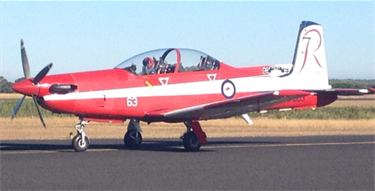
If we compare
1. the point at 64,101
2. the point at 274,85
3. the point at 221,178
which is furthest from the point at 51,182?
the point at 274,85

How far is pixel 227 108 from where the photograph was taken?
635 inches

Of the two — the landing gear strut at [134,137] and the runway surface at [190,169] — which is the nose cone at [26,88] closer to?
the runway surface at [190,169]

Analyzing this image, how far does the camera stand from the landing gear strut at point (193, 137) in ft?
52.9

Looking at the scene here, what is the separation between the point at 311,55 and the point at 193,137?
16.2 feet

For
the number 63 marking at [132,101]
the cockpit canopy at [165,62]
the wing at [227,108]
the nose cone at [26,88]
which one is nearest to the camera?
the nose cone at [26,88]

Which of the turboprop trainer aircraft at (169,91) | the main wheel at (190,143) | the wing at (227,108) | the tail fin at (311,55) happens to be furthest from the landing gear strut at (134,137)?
the tail fin at (311,55)

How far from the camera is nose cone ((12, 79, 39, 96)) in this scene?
14328mm

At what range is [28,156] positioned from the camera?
46.9 ft

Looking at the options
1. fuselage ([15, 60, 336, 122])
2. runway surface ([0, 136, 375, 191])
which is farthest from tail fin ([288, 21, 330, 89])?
runway surface ([0, 136, 375, 191])

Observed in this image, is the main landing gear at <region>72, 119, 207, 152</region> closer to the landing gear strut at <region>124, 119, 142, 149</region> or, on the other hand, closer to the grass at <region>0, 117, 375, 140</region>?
the landing gear strut at <region>124, 119, 142, 149</region>

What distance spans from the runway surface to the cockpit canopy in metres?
2.01

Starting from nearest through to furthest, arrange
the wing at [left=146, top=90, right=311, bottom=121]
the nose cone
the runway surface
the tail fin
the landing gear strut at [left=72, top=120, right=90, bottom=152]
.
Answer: the runway surface < the nose cone < the landing gear strut at [left=72, top=120, right=90, bottom=152] < the wing at [left=146, top=90, right=311, bottom=121] < the tail fin

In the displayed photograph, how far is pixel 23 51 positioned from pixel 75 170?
5.09 metres

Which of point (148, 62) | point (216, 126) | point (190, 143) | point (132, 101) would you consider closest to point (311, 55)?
point (190, 143)
